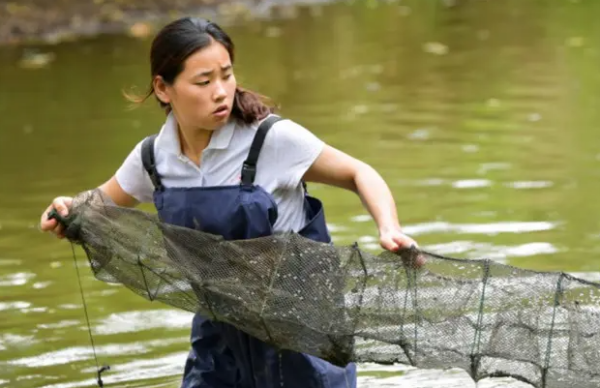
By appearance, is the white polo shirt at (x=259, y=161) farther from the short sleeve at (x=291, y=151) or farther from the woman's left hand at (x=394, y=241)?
the woman's left hand at (x=394, y=241)

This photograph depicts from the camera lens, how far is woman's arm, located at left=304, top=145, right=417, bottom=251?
12.7ft

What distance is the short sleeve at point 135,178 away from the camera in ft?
14.5

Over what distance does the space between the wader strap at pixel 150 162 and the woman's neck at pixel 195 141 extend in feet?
0.39

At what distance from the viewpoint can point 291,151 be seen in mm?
4121

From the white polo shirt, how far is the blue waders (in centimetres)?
4

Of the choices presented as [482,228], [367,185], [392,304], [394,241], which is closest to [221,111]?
[367,185]

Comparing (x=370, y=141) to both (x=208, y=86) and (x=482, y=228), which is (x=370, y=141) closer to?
(x=482, y=228)

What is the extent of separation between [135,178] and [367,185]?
908 millimetres

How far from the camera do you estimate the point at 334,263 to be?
4.13 m

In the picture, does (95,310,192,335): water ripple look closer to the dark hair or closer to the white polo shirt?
the white polo shirt

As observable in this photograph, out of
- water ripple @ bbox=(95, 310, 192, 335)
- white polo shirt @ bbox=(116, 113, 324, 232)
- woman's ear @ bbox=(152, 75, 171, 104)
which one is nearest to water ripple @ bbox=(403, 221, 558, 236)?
water ripple @ bbox=(95, 310, 192, 335)

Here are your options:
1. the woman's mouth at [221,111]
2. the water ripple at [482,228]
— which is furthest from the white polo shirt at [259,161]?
the water ripple at [482,228]

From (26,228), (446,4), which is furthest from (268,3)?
(26,228)

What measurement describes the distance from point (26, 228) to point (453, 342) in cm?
528
